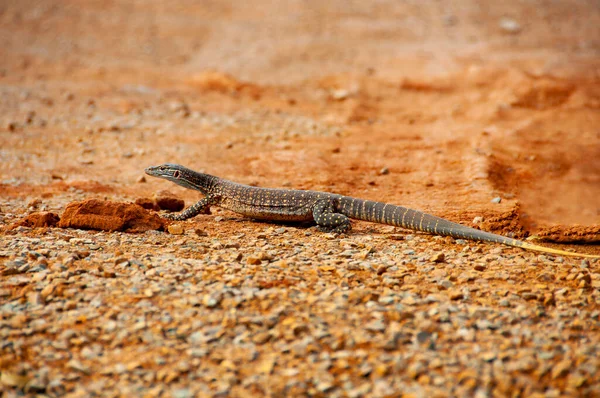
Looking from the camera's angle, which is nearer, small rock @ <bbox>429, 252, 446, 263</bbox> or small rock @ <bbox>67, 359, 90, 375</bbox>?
small rock @ <bbox>67, 359, 90, 375</bbox>

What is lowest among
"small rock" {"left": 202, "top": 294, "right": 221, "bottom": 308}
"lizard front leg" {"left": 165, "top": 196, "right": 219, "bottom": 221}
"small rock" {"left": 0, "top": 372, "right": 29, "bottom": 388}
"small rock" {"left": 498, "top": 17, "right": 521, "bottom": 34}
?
"small rock" {"left": 0, "top": 372, "right": 29, "bottom": 388}

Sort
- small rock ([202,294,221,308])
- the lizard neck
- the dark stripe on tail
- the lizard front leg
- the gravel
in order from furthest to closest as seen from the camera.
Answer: the lizard neck
the lizard front leg
the dark stripe on tail
small rock ([202,294,221,308])
the gravel

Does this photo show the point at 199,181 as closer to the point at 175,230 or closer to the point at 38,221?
the point at 175,230

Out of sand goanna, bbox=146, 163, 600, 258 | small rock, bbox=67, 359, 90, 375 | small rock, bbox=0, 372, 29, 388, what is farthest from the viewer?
sand goanna, bbox=146, 163, 600, 258

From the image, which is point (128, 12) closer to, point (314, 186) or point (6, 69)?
point (6, 69)

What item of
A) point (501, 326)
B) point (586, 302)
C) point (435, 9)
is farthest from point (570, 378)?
point (435, 9)

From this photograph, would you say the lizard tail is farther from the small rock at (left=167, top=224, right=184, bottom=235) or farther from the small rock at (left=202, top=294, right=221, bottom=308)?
the small rock at (left=202, top=294, right=221, bottom=308)

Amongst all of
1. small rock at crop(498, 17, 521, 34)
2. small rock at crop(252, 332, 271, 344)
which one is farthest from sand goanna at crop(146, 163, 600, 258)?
small rock at crop(498, 17, 521, 34)

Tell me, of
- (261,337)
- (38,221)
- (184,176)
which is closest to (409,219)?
(261,337)
